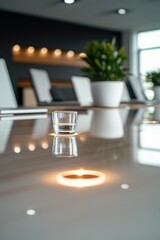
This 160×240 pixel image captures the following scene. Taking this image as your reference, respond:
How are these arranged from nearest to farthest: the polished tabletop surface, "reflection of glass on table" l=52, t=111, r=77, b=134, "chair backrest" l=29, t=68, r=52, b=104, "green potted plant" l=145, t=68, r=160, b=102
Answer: the polished tabletop surface
"reflection of glass on table" l=52, t=111, r=77, b=134
"green potted plant" l=145, t=68, r=160, b=102
"chair backrest" l=29, t=68, r=52, b=104

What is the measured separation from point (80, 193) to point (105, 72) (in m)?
1.45

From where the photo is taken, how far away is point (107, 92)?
165cm

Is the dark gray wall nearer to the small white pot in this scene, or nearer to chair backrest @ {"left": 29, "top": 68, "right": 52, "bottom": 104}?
chair backrest @ {"left": 29, "top": 68, "right": 52, "bottom": 104}

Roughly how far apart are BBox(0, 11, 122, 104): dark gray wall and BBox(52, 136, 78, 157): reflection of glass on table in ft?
18.7

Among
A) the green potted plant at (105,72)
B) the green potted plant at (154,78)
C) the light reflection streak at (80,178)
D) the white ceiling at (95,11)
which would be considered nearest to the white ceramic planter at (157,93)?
the green potted plant at (154,78)

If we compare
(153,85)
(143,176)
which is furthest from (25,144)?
(153,85)

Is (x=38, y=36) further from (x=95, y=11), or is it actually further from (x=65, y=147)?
(x=65, y=147)

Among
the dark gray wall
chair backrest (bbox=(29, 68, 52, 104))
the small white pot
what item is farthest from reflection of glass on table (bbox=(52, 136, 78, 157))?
the dark gray wall

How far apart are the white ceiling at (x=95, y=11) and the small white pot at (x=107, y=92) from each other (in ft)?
13.4

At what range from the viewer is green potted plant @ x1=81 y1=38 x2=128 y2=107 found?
5.38ft

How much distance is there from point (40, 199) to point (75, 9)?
19.7 ft

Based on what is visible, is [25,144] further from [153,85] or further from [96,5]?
[96,5]

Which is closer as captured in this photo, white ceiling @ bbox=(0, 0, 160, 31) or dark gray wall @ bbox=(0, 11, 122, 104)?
white ceiling @ bbox=(0, 0, 160, 31)

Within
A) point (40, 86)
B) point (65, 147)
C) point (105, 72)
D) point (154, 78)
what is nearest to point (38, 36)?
point (40, 86)
